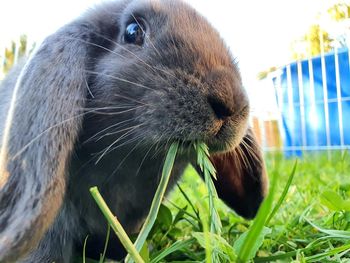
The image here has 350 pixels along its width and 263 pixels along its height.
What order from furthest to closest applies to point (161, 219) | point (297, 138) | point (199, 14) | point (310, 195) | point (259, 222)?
point (297, 138) → point (310, 195) → point (161, 219) → point (199, 14) → point (259, 222)

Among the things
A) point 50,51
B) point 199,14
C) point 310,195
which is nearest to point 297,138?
point 310,195

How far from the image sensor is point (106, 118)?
4.39 ft

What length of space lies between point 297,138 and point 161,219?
10.7ft

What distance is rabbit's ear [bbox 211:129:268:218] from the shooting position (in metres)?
1.70

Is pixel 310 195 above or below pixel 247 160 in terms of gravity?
below

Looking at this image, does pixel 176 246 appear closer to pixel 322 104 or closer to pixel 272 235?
pixel 272 235

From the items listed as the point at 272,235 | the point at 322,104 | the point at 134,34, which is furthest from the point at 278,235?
the point at 322,104

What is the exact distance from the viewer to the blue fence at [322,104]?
12.9 feet

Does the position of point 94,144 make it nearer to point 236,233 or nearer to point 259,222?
point 236,233

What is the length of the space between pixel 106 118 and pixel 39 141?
26 centimetres

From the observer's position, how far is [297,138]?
462 cm

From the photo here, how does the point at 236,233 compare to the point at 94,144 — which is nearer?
the point at 94,144

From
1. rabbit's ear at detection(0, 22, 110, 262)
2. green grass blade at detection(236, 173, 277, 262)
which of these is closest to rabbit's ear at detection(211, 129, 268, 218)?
rabbit's ear at detection(0, 22, 110, 262)

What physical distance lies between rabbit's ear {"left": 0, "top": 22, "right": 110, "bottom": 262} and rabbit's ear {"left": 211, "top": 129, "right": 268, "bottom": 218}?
0.66m
